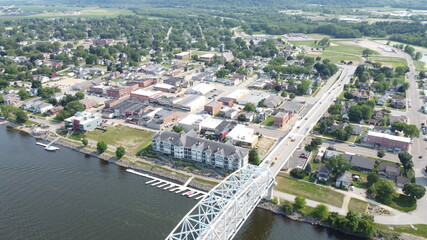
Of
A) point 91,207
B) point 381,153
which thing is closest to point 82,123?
point 91,207

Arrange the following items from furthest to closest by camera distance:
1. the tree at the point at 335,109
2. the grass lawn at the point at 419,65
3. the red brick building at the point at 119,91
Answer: the grass lawn at the point at 419,65
the red brick building at the point at 119,91
the tree at the point at 335,109

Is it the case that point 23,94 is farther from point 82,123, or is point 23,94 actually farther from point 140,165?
point 140,165

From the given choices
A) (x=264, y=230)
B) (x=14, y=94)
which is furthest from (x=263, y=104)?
(x=14, y=94)

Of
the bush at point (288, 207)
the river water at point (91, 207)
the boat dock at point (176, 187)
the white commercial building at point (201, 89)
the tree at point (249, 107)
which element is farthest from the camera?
the white commercial building at point (201, 89)

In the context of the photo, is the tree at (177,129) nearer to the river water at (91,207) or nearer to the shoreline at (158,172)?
the shoreline at (158,172)

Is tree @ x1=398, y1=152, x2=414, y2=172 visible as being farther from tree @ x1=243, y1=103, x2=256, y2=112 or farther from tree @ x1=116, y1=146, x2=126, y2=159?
tree @ x1=116, y1=146, x2=126, y2=159

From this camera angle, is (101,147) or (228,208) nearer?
(228,208)

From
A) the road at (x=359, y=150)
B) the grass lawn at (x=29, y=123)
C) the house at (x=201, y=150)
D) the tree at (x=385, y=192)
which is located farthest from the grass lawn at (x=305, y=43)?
the grass lawn at (x=29, y=123)
